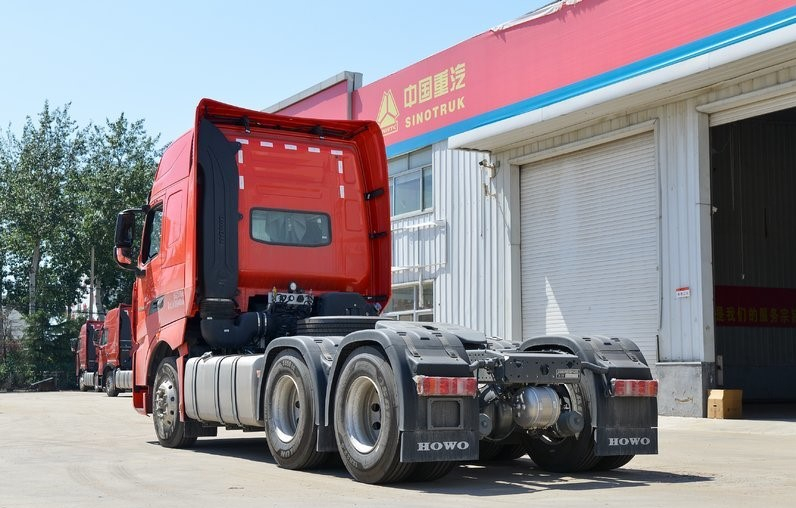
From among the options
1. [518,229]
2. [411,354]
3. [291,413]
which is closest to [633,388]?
[411,354]

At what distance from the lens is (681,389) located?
18484 millimetres

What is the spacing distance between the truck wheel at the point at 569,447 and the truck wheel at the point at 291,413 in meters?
2.07

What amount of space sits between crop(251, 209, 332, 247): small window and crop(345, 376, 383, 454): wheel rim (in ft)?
13.0

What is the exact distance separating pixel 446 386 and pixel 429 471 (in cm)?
81

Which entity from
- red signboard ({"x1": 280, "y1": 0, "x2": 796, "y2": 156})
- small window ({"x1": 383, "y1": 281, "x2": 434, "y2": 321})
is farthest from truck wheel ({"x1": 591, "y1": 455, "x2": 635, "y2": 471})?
small window ({"x1": 383, "y1": 281, "x2": 434, "y2": 321})

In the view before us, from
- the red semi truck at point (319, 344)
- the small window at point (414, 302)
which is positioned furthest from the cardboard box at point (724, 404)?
the small window at point (414, 302)

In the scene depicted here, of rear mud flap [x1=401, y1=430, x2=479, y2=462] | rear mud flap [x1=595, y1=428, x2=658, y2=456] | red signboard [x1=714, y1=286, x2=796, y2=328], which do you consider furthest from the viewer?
red signboard [x1=714, y1=286, x2=796, y2=328]

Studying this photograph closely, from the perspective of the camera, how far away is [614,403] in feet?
30.6

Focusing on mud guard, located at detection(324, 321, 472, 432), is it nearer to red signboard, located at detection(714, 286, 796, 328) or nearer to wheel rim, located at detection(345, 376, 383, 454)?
wheel rim, located at detection(345, 376, 383, 454)

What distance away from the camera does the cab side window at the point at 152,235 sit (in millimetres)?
13625

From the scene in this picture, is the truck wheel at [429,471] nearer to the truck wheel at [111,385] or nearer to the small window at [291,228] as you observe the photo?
the small window at [291,228]

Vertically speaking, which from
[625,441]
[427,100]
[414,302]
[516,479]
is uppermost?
[427,100]

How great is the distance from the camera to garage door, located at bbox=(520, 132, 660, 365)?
2005 cm

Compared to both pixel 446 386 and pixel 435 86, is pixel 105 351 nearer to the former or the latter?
pixel 435 86
